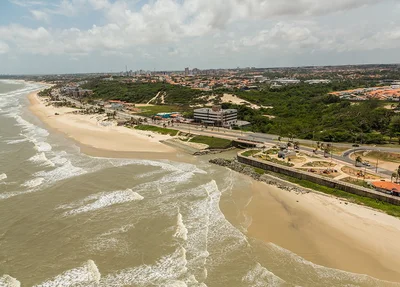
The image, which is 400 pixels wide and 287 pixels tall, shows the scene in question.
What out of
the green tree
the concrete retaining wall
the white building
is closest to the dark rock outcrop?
the concrete retaining wall

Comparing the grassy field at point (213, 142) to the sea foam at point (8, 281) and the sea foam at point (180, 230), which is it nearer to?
the sea foam at point (180, 230)

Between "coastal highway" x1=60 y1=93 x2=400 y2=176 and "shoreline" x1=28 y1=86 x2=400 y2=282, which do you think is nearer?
"shoreline" x1=28 y1=86 x2=400 y2=282

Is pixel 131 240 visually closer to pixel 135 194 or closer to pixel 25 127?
pixel 135 194

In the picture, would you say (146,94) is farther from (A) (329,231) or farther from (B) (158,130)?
(A) (329,231)

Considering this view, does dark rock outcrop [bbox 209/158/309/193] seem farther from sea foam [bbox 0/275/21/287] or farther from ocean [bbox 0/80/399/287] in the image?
sea foam [bbox 0/275/21/287]

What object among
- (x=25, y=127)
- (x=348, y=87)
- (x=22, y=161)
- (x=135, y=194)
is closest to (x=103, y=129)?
(x=25, y=127)

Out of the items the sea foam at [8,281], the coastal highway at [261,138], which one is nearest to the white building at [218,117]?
the coastal highway at [261,138]
